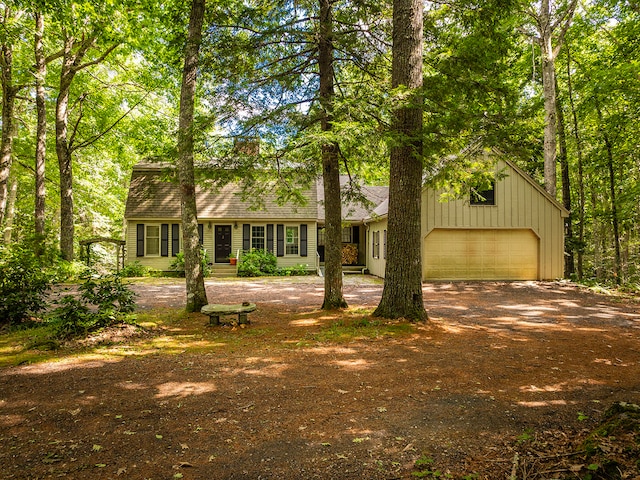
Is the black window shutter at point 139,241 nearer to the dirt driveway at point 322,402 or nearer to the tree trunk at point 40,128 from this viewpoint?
the tree trunk at point 40,128

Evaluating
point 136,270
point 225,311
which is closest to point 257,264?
point 136,270

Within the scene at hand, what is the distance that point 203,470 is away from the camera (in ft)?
9.29

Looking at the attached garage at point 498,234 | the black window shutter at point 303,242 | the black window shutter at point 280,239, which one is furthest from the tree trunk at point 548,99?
the black window shutter at point 280,239

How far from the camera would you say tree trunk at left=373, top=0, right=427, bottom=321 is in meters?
7.67

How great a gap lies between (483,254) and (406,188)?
10144mm

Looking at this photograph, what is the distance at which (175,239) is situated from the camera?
2033 cm

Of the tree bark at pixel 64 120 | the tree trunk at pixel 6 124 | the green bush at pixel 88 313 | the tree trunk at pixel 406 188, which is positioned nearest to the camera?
the green bush at pixel 88 313

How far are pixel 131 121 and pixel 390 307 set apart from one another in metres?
17.0

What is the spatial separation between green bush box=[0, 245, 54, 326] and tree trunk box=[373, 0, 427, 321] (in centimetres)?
683

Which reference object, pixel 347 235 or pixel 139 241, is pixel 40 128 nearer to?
pixel 139 241

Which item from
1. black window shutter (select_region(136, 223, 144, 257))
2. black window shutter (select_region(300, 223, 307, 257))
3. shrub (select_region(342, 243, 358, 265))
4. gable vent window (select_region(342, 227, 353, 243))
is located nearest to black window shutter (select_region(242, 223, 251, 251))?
black window shutter (select_region(300, 223, 307, 257))

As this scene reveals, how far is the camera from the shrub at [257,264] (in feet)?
63.0

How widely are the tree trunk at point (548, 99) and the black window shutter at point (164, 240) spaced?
1771 centimetres

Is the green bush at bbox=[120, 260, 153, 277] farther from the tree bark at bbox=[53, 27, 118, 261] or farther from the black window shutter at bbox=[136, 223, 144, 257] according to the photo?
the tree bark at bbox=[53, 27, 118, 261]
